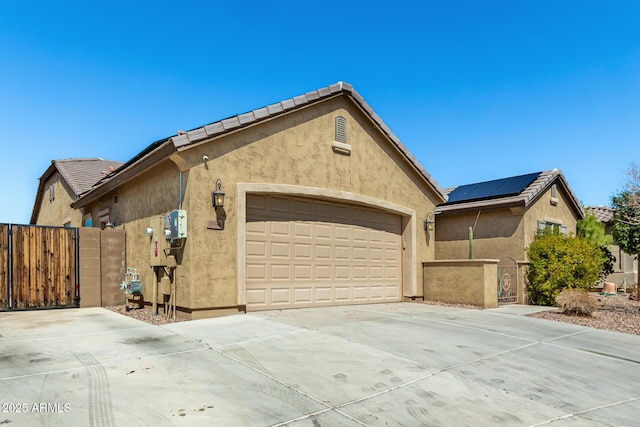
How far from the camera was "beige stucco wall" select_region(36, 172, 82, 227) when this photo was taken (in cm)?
1811

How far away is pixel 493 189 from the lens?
56.5 feet

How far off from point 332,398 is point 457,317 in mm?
6339

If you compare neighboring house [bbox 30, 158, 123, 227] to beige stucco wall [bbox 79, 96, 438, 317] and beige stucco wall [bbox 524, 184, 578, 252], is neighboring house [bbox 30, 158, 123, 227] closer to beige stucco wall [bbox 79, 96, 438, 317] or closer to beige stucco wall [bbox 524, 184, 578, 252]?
beige stucco wall [bbox 79, 96, 438, 317]

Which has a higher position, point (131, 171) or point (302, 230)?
point (131, 171)

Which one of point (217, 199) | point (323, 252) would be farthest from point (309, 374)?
point (323, 252)

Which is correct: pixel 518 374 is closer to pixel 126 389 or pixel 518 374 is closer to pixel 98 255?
pixel 126 389

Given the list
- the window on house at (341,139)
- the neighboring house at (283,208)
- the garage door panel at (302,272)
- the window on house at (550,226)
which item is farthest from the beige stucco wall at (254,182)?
the window on house at (550,226)

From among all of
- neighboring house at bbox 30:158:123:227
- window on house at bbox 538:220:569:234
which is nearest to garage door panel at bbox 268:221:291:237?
neighboring house at bbox 30:158:123:227

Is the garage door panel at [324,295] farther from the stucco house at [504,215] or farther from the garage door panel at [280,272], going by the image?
the stucco house at [504,215]

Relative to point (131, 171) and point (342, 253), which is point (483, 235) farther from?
point (131, 171)

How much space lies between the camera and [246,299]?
9539 mm

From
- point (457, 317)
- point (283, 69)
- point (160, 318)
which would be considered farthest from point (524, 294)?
point (283, 69)

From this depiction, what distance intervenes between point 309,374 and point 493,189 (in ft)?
47.1

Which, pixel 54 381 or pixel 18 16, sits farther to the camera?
pixel 18 16
